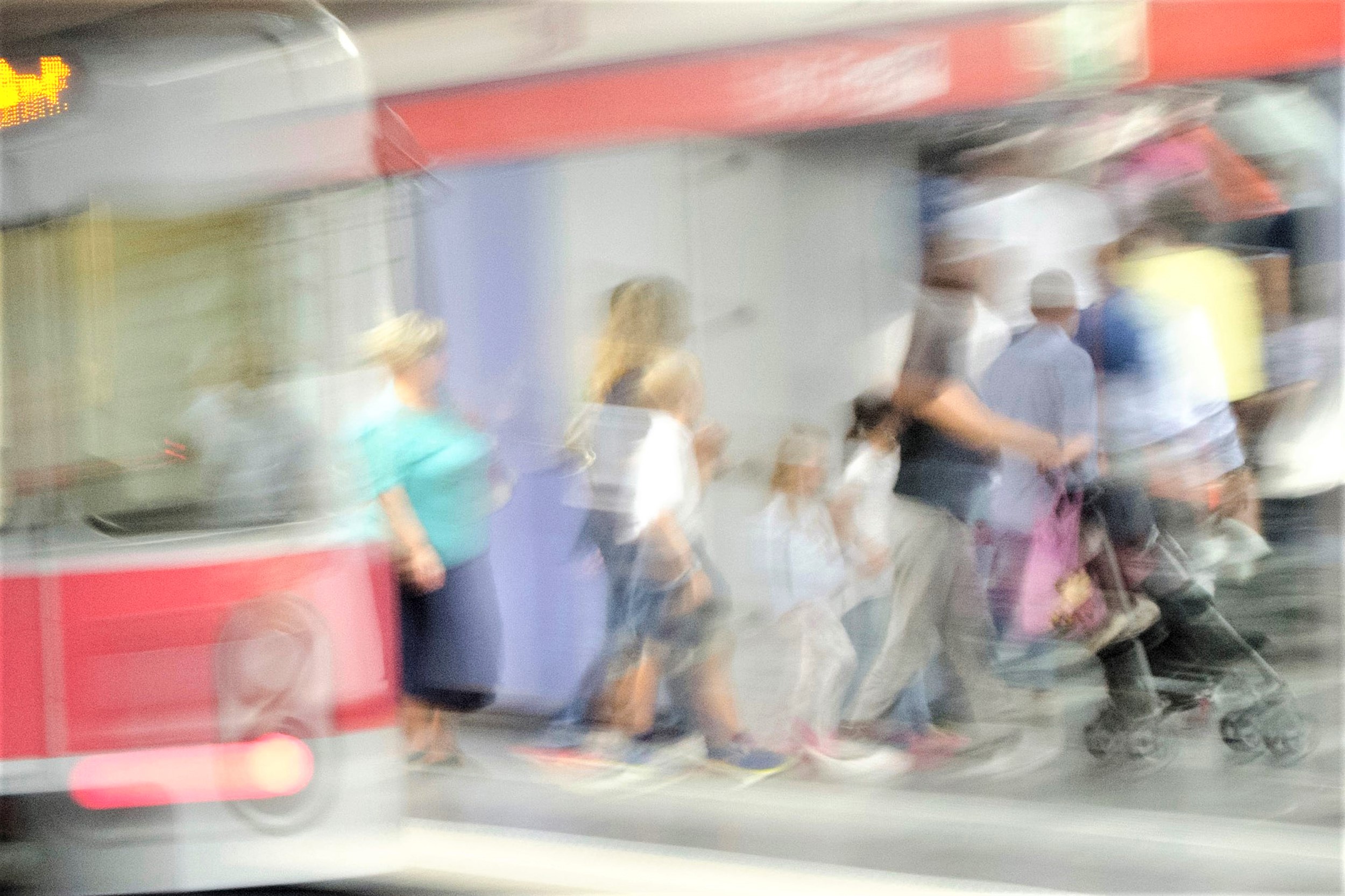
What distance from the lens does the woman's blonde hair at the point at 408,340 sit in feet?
13.2

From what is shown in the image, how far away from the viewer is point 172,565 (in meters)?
2.94

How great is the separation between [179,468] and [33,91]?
74cm

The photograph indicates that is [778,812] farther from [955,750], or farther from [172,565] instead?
[172,565]

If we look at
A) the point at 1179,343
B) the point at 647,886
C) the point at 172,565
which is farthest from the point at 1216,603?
Answer: the point at 172,565

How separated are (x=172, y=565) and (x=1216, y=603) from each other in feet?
7.38

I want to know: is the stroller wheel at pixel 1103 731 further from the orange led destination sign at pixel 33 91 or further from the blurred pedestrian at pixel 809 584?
the orange led destination sign at pixel 33 91

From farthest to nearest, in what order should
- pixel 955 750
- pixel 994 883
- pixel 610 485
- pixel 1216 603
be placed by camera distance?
pixel 610 485
pixel 955 750
pixel 1216 603
pixel 994 883

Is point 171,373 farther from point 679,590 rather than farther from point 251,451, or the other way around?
point 679,590

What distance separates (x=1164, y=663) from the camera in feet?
12.2

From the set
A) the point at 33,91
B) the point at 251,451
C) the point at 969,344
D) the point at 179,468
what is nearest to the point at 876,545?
the point at 969,344

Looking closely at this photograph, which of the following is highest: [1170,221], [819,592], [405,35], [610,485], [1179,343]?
[405,35]

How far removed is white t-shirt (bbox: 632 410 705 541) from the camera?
13.2 feet

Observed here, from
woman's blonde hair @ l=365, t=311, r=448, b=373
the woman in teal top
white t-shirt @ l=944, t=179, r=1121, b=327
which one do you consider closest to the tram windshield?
woman's blonde hair @ l=365, t=311, r=448, b=373

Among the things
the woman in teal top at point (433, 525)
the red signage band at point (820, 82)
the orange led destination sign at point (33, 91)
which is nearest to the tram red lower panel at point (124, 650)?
the orange led destination sign at point (33, 91)
